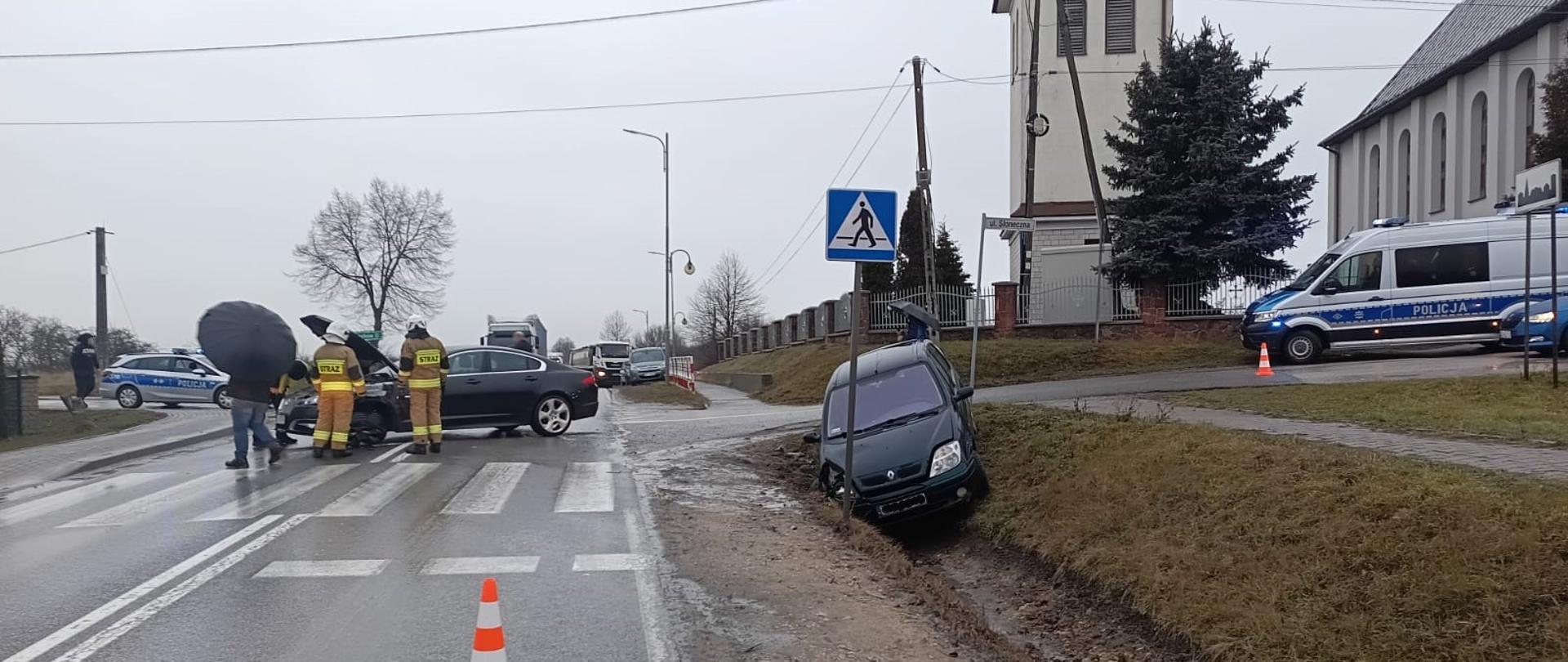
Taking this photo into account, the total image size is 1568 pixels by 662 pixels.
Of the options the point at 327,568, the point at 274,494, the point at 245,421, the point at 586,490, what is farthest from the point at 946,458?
the point at 245,421

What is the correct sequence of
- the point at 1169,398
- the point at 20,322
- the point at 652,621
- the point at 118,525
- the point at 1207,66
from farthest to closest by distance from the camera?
the point at 20,322
the point at 1207,66
the point at 1169,398
the point at 118,525
the point at 652,621

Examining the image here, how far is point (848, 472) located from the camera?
884 centimetres

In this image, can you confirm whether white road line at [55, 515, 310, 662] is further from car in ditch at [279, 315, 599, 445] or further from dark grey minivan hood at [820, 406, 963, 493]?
car in ditch at [279, 315, 599, 445]

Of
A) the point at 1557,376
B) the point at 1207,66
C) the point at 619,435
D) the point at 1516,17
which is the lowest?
the point at 619,435

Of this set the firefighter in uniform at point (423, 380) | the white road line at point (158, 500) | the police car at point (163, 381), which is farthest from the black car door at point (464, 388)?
the police car at point (163, 381)

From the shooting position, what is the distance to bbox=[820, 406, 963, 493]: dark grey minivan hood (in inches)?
372

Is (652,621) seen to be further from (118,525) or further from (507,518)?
(118,525)

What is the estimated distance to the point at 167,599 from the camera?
618 centimetres

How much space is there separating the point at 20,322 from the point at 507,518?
56676 mm

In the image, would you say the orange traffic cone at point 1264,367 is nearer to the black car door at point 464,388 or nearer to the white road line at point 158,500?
the black car door at point 464,388

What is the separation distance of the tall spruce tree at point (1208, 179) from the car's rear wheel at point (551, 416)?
50.7ft

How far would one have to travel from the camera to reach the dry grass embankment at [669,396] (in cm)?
2609

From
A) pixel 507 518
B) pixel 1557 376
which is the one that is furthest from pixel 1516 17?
pixel 507 518

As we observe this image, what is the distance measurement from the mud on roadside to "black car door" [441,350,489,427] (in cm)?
573
